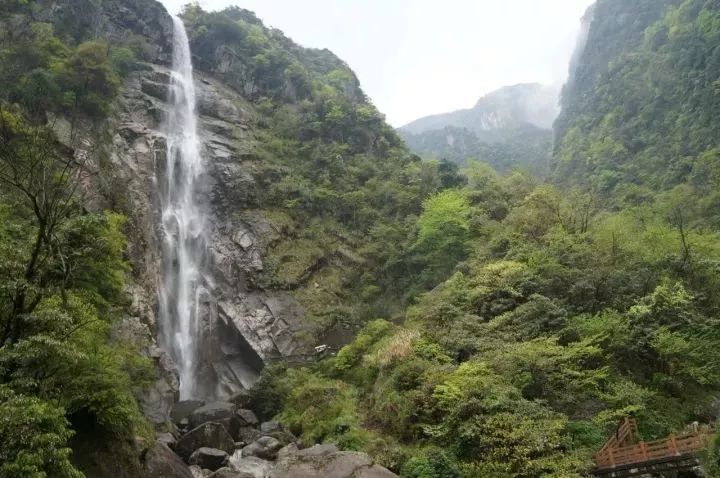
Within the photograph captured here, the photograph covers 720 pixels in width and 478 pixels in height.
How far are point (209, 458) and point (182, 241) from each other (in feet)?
54.0

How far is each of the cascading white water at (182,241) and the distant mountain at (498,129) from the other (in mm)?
50554

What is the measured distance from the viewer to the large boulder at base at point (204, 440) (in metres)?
17.0

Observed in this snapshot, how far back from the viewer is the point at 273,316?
27469mm

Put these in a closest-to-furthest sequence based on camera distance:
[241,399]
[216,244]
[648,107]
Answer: [241,399] < [216,244] < [648,107]

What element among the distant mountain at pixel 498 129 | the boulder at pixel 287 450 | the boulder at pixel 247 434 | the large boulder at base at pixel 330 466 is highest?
the distant mountain at pixel 498 129

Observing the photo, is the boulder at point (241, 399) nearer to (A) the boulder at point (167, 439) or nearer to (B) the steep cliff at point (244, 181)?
(B) the steep cliff at point (244, 181)

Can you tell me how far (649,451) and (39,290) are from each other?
1424cm

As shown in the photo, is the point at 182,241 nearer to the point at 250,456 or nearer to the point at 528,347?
the point at 250,456

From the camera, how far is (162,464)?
13.4m

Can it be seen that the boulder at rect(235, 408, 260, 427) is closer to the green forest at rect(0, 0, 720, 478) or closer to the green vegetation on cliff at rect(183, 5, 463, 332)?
the green forest at rect(0, 0, 720, 478)

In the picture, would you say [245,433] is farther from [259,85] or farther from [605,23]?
[605,23]

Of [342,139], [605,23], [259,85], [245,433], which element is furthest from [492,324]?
[605,23]

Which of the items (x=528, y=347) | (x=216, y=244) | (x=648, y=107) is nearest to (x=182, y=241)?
(x=216, y=244)

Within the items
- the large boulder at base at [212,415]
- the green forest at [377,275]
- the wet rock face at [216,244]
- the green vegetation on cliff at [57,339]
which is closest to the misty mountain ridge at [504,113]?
the green forest at [377,275]
